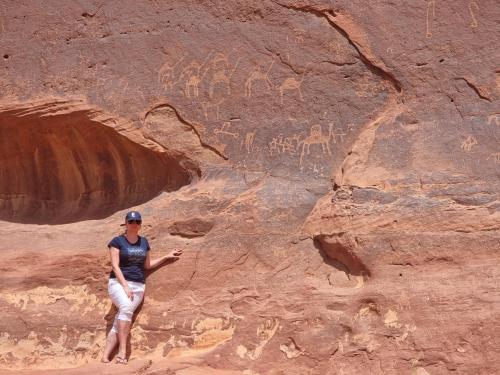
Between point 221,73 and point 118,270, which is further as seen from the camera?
point 221,73

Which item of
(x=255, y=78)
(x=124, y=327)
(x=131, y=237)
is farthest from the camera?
(x=255, y=78)

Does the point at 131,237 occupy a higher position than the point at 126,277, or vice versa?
the point at 131,237

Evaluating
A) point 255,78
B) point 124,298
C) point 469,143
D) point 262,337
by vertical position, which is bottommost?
point 262,337

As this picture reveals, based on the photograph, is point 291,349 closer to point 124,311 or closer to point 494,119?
point 124,311

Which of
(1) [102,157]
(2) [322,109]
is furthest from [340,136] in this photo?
(1) [102,157]

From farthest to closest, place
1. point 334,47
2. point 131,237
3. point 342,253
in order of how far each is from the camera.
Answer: point 334,47, point 131,237, point 342,253

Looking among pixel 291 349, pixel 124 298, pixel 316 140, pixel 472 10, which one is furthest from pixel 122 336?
pixel 472 10

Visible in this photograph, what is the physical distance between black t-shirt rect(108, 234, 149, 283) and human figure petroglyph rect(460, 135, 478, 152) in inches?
108

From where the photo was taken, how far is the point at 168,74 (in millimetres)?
6566

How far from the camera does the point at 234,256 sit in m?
5.91

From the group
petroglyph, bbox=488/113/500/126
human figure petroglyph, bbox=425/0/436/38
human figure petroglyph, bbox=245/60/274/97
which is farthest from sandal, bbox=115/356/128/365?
human figure petroglyph, bbox=425/0/436/38

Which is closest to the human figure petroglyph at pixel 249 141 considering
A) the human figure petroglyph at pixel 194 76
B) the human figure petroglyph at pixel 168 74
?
the human figure petroglyph at pixel 194 76

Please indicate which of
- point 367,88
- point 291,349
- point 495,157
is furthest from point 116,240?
point 495,157

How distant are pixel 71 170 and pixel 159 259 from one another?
67.4 inches
